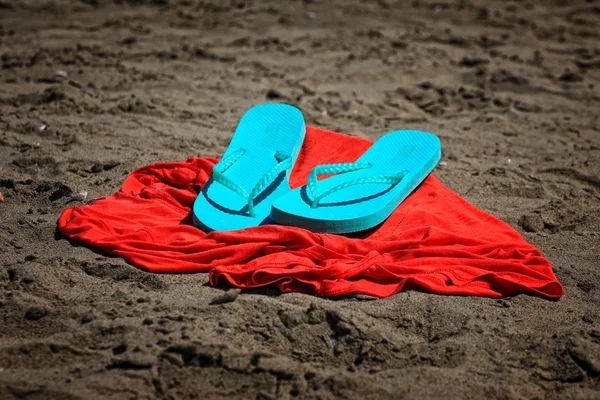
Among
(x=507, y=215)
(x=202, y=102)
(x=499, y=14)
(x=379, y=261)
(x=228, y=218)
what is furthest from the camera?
(x=499, y=14)

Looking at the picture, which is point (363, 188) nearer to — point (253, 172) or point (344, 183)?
point (344, 183)

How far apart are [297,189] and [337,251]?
364 mm

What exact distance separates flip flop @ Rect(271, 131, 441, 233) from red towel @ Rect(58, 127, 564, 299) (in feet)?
0.20

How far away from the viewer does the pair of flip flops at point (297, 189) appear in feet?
8.07

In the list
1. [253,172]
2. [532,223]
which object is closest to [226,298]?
[253,172]

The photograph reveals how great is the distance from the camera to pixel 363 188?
265 centimetres

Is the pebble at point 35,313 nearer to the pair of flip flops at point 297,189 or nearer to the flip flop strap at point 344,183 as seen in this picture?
the pair of flip flops at point 297,189

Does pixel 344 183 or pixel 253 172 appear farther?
pixel 253 172

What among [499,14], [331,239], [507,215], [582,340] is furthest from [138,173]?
[499,14]

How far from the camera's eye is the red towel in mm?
2225

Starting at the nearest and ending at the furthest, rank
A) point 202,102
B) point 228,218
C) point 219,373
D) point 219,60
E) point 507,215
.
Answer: point 219,373, point 228,218, point 507,215, point 202,102, point 219,60

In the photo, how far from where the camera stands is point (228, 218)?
98.3 inches

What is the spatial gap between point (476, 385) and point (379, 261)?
0.60 m

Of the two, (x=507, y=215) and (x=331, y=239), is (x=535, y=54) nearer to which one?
(x=507, y=215)
